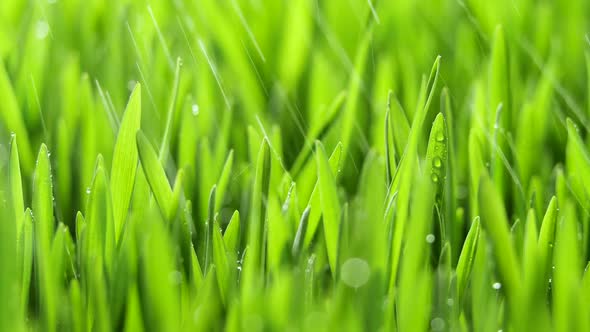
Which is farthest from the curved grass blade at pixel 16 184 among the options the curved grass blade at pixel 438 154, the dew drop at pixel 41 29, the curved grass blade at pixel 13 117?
the dew drop at pixel 41 29

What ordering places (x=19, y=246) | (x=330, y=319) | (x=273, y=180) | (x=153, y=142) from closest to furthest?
(x=330, y=319)
(x=19, y=246)
(x=273, y=180)
(x=153, y=142)

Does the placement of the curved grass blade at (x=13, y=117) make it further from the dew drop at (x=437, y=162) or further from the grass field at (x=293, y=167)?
the dew drop at (x=437, y=162)

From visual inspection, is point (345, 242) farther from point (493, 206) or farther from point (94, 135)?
point (94, 135)

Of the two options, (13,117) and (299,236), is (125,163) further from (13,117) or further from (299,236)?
(13,117)

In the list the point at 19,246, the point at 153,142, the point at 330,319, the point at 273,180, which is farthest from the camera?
the point at 153,142

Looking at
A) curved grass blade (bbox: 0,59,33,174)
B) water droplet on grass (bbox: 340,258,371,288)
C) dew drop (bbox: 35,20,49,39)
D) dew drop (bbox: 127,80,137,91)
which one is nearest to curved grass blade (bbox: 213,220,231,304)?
water droplet on grass (bbox: 340,258,371,288)

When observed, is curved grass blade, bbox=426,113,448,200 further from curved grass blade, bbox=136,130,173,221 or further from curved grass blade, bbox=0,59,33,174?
curved grass blade, bbox=0,59,33,174

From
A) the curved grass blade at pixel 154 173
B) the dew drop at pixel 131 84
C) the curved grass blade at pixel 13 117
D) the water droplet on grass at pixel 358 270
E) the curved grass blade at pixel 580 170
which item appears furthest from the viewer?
the dew drop at pixel 131 84

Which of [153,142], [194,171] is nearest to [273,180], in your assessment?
[194,171]
